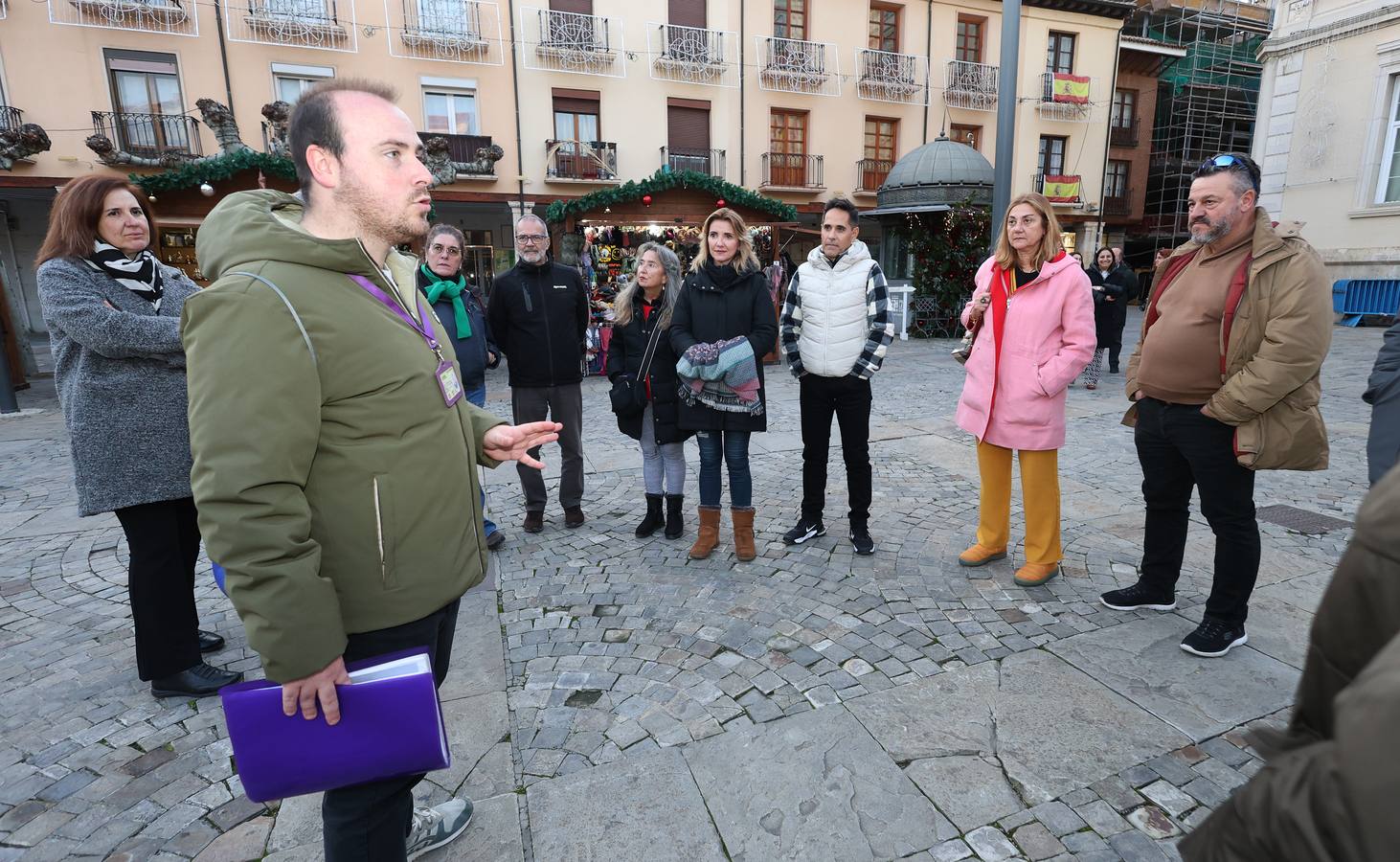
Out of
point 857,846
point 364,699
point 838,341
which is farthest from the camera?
→ point 838,341

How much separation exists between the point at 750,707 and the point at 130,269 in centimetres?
297

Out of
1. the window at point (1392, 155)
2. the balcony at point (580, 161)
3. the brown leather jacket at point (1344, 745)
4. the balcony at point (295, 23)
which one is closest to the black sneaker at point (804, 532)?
the brown leather jacket at point (1344, 745)

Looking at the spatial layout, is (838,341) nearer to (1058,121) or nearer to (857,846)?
(857,846)

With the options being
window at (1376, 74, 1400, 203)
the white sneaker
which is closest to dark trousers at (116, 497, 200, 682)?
the white sneaker

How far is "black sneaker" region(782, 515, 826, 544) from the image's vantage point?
4320mm

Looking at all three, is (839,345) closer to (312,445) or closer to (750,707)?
(750,707)

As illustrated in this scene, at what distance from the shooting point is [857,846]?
6.58ft

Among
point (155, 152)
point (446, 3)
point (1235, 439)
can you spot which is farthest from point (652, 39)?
point (1235, 439)

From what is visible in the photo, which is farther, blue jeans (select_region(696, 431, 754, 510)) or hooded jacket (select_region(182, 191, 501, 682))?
blue jeans (select_region(696, 431, 754, 510))

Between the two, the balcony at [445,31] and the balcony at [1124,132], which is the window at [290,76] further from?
the balcony at [1124,132]

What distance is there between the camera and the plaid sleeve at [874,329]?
13.1 feet

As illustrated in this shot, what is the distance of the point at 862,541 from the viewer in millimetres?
4133

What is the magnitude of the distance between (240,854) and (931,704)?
2.29 m

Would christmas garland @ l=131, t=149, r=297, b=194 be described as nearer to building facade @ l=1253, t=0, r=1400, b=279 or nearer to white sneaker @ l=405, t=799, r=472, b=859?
white sneaker @ l=405, t=799, r=472, b=859
